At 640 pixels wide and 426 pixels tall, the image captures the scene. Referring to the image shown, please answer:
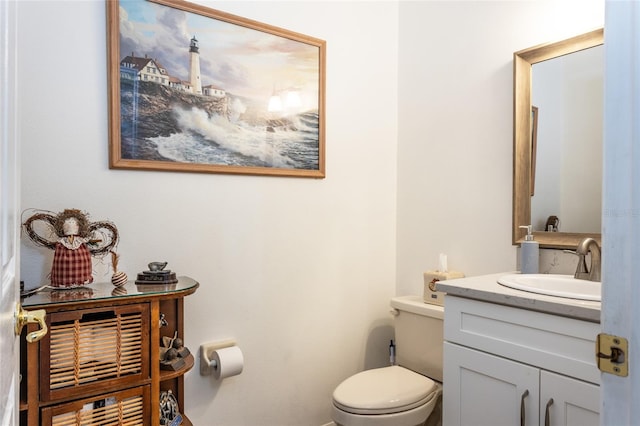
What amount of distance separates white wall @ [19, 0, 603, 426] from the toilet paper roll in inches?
3.7

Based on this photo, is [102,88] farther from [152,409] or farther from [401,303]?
[401,303]

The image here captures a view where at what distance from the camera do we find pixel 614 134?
0.60 meters

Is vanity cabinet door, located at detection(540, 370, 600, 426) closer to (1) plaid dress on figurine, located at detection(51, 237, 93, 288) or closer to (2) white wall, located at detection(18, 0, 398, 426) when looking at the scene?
(2) white wall, located at detection(18, 0, 398, 426)

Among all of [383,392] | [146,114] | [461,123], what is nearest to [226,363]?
[383,392]

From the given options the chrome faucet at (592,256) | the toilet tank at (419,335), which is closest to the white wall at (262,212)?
the toilet tank at (419,335)

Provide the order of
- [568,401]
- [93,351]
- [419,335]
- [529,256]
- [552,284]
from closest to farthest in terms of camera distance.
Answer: [568,401] < [93,351] < [552,284] < [529,256] < [419,335]

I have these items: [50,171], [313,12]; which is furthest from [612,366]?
[313,12]

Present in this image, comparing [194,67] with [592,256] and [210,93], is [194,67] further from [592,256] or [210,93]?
[592,256]

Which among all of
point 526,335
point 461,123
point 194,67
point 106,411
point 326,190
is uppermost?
point 194,67

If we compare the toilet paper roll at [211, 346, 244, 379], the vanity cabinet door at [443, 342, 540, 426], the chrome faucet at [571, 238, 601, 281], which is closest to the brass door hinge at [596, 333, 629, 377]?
the vanity cabinet door at [443, 342, 540, 426]

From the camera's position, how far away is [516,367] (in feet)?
4.37

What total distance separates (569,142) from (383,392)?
4.05ft

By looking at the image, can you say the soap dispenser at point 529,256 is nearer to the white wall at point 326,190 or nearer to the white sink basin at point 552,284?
the white sink basin at point 552,284

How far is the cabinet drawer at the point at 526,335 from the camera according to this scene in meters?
1.19
